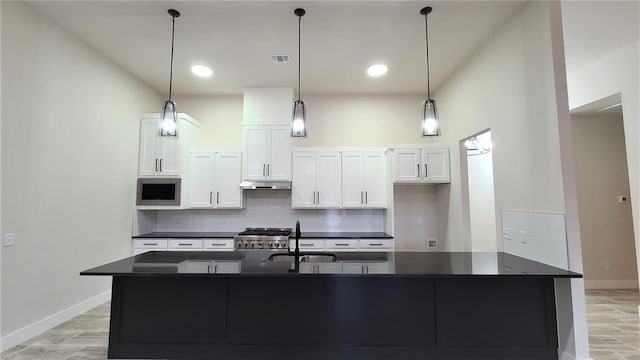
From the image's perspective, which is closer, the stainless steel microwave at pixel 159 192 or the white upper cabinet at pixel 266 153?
the stainless steel microwave at pixel 159 192

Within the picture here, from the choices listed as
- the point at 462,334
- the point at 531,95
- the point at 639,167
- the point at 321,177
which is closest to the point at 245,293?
the point at 462,334

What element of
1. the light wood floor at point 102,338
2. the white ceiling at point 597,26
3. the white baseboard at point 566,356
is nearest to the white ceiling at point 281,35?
the white ceiling at point 597,26

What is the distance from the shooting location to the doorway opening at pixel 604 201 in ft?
15.0

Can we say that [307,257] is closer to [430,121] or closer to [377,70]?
[430,121]

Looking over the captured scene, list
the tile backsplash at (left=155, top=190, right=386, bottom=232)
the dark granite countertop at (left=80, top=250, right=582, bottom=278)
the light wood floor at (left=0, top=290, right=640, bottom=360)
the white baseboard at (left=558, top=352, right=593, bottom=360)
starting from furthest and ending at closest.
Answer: the tile backsplash at (left=155, top=190, right=386, bottom=232) → the light wood floor at (left=0, top=290, right=640, bottom=360) → the white baseboard at (left=558, top=352, right=593, bottom=360) → the dark granite countertop at (left=80, top=250, right=582, bottom=278)

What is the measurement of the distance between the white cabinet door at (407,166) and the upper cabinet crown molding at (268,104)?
1724mm

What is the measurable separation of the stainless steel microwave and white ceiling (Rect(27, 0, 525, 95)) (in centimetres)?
152

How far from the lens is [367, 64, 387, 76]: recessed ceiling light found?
13.2 feet

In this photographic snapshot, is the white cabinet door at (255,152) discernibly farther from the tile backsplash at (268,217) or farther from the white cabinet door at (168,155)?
the white cabinet door at (168,155)

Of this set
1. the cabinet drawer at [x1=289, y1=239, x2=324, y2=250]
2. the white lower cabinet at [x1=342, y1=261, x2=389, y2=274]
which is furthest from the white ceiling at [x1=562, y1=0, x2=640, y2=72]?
the cabinet drawer at [x1=289, y1=239, x2=324, y2=250]

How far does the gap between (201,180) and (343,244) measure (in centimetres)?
234

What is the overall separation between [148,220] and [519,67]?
5143 millimetres

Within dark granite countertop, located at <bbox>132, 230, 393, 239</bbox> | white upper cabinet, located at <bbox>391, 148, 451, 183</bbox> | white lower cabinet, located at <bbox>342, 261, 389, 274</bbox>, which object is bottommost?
white lower cabinet, located at <bbox>342, 261, 389, 274</bbox>

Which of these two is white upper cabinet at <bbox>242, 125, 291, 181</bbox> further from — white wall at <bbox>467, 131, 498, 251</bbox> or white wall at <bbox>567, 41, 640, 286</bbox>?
white wall at <bbox>567, 41, 640, 286</bbox>
